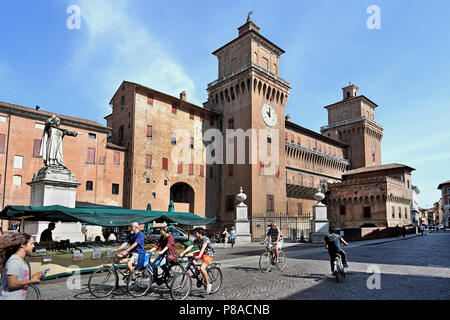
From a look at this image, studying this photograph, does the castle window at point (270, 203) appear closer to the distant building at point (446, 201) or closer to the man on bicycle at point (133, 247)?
the man on bicycle at point (133, 247)

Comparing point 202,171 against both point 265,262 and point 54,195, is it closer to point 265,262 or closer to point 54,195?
point 54,195

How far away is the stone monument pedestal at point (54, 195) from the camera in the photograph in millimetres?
12789

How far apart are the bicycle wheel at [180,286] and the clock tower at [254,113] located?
27853mm

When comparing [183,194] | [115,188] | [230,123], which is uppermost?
[230,123]

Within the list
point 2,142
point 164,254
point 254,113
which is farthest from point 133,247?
point 254,113

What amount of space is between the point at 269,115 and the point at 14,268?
122 ft

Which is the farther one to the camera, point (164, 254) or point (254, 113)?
point (254, 113)

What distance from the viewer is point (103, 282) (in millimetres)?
7824

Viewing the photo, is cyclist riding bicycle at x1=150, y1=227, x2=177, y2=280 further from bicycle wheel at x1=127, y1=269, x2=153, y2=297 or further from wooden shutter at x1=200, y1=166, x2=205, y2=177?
wooden shutter at x1=200, y1=166, x2=205, y2=177

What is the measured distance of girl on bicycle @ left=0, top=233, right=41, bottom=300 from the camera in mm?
3963

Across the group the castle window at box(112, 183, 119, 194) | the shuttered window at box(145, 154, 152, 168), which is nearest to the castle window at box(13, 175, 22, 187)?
the castle window at box(112, 183, 119, 194)

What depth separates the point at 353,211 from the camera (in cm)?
5019
